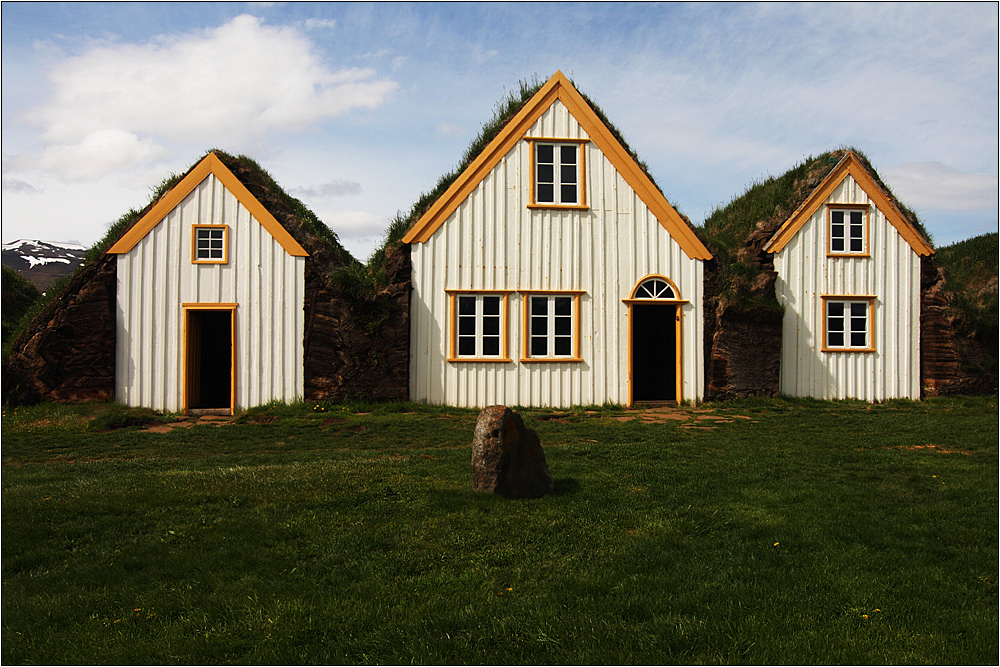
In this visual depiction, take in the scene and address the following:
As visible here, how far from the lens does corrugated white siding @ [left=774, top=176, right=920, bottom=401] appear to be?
1688 centimetres

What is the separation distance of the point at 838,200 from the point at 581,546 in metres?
15.8

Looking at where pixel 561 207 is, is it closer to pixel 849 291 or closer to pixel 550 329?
pixel 550 329

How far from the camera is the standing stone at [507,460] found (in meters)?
6.85

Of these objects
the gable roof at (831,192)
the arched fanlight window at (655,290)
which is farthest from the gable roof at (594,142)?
the gable roof at (831,192)

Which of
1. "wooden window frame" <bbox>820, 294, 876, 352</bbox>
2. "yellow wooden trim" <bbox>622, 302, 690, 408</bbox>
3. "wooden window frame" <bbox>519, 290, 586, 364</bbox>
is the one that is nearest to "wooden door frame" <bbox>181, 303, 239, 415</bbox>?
"wooden window frame" <bbox>519, 290, 586, 364</bbox>


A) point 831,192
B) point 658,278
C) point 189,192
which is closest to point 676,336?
point 658,278

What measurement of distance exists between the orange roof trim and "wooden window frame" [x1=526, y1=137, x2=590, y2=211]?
5.74 meters

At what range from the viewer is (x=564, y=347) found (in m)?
15.7

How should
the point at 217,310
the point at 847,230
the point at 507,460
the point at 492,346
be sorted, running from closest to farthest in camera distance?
the point at 507,460 < the point at 217,310 < the point at 492,346 < the point at 847,230

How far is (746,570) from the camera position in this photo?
487 centimetres

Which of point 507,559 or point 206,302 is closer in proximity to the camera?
point 507,559

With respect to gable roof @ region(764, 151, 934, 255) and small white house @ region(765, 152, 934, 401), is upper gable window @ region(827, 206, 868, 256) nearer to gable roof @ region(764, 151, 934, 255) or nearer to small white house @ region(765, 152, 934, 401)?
small white house @ region(765, 152, 934, 401)

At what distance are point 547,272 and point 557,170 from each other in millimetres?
2652

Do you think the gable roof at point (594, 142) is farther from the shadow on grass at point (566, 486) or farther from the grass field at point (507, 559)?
the shadow on grass at point (566, 486)
